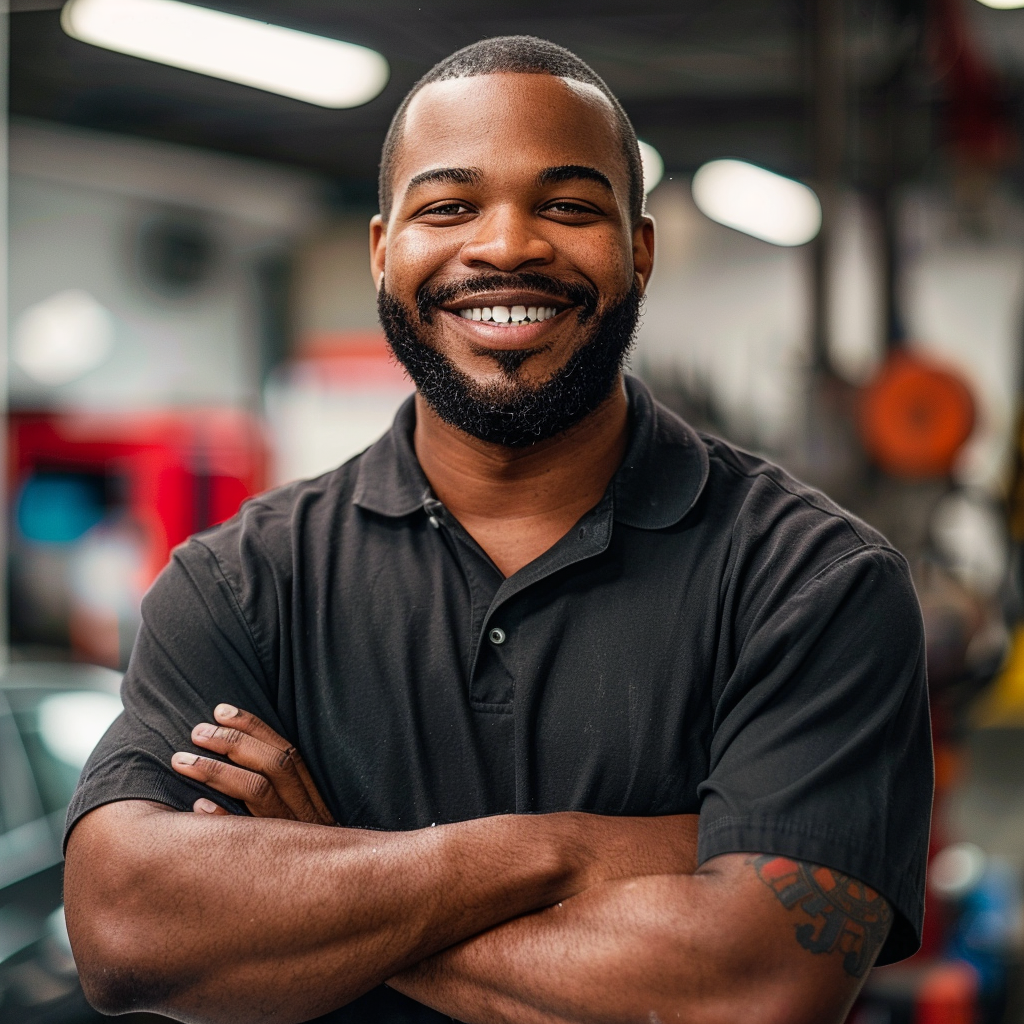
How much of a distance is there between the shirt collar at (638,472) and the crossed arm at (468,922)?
1.13ft

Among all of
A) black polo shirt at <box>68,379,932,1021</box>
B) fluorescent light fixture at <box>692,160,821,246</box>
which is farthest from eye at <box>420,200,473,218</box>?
fluorescent light fixture at <box>692,160,821,246</box>

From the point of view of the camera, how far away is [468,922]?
1.10 metres

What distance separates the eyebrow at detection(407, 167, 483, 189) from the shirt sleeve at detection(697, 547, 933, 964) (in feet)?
1.80

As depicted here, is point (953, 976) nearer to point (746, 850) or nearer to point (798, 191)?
point (746, 850)

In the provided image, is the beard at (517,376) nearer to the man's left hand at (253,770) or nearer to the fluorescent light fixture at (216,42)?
the man's left hand at (253,770)

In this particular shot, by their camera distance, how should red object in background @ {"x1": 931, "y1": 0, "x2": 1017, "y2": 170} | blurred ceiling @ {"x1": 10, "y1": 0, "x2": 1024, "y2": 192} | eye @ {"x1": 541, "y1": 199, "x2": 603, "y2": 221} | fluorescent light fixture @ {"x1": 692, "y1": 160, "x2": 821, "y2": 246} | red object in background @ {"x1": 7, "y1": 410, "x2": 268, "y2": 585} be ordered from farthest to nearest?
fluorescent light fixture @ {"x1": 692, "y1": 160, "x2": 821, "y2": 246}, red object in background @ {"x1": 7, "y1": 410, "x2": 268, "y2": 585}, blurred ceiling @ {"x1": 10, "y1": 0, "x2": 1024, "y2": 192}, red object in background @ {"x1": 931, "y1": 0, "x2": 1017, "y2": 170}, eye @ {"x1": 541, "y1": 199, "x2": 603, "y2": 221}

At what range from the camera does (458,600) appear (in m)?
1.31

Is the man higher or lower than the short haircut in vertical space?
lower

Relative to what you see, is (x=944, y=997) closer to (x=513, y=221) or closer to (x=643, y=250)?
(x=643, y=250)

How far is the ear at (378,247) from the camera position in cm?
142

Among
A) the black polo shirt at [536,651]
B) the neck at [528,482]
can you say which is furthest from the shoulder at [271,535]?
the neck at [528,482]

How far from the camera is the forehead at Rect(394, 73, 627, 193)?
127 cm

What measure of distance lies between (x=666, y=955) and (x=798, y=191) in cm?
541

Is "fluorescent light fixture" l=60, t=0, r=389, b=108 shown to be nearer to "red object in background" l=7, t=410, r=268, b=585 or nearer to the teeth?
the teeth
